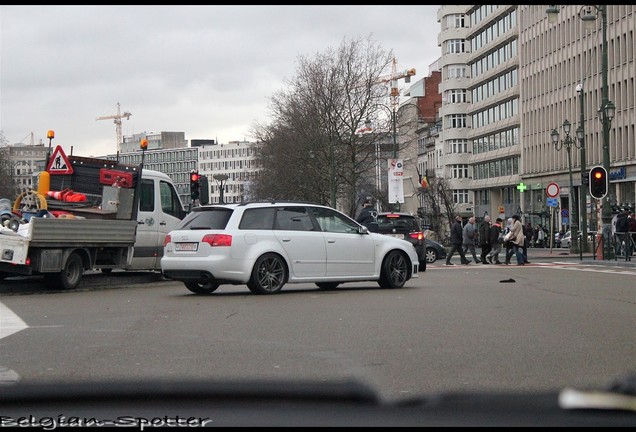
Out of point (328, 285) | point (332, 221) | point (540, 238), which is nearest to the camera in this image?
point (332, 221)

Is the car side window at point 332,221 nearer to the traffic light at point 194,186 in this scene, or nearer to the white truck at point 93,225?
the white truck at point 93,225

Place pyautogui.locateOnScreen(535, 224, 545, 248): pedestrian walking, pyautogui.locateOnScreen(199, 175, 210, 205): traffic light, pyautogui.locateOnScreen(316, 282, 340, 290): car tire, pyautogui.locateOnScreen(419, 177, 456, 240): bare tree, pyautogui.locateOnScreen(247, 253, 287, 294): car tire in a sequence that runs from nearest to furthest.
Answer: pyautogui.locateOnScreen(247, 253, 287, 294): car tire < pyautogui.locateOnScreen(316, 282, 340, 290): car tire < pyautogui.locateOnScreen(199, 175, 210, 205): traffic light < pyautogui.locateOnScreen(535, 224, 545, 248): pedestrian walking < pyautogui.locateOnScreen(419, 177, 456, 240): bare tree

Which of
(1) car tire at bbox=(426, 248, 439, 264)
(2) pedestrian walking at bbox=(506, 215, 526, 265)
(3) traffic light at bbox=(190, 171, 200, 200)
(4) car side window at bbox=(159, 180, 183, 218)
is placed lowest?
(1) car tire at bbox=(426, 248, 439, 264)

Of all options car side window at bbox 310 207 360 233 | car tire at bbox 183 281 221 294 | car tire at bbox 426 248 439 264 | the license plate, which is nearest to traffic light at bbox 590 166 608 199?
car tire at bbox 426 248 439 264

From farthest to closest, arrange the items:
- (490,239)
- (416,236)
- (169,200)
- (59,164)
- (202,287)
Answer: (490,239) < (416,236) < (169,200) < (59,164) < (202,287)

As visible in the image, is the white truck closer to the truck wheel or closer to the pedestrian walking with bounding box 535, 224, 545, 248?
the truck wheel

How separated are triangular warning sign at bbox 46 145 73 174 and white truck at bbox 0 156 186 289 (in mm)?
110

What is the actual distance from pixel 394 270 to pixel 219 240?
4021 mm

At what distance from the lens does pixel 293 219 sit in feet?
65.7

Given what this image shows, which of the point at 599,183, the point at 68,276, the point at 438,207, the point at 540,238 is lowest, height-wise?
the point at 540,238

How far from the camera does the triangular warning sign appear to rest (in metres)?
22.8

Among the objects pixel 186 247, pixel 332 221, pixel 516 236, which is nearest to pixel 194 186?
pixel 332 221

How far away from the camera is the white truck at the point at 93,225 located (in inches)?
772

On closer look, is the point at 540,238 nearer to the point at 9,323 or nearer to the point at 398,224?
the point at 398,224
